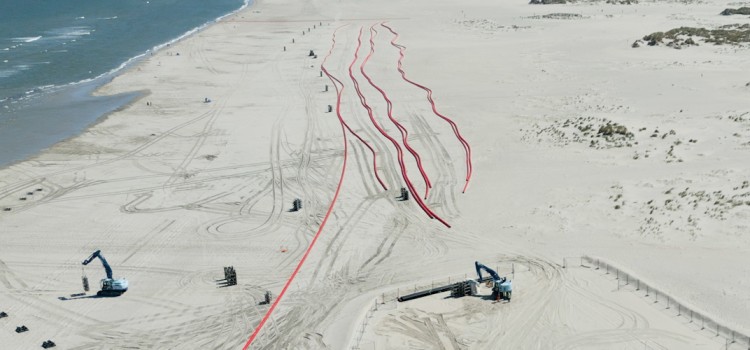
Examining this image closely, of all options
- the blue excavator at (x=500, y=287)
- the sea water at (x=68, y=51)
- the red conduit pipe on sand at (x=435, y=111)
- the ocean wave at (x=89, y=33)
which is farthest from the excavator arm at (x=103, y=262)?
the ocean wave at (x=89, y=33)

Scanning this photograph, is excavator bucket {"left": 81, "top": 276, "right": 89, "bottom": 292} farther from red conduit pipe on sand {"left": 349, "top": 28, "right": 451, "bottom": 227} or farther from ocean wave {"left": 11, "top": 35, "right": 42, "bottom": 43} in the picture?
ocean wave {"left": 11, "top": 35, "right": 42, "bottom": 43}

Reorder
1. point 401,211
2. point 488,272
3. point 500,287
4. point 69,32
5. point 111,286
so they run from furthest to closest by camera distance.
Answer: point 69,32 < point 401,211 < point 111,286 < point 488,272 < point 500,287

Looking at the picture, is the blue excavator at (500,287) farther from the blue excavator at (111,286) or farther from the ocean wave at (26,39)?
the ocean wave at (26,39)

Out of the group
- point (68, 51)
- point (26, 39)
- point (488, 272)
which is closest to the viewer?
point (488, 272)

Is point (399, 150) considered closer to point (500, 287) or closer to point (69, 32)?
point (500, 287)

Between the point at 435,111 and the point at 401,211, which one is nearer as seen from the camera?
the point at 401,211

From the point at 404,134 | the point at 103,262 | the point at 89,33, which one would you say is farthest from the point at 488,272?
the point at 89,33

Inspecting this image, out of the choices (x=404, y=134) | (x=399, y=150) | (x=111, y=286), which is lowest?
(x=111, y=286)

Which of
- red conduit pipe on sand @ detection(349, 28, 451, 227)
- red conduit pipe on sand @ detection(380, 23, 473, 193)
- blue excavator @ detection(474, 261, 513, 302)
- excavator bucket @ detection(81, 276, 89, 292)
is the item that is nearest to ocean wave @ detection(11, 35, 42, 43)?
red conduit pipe on sand @ detection(380, 23, 473, 193)
